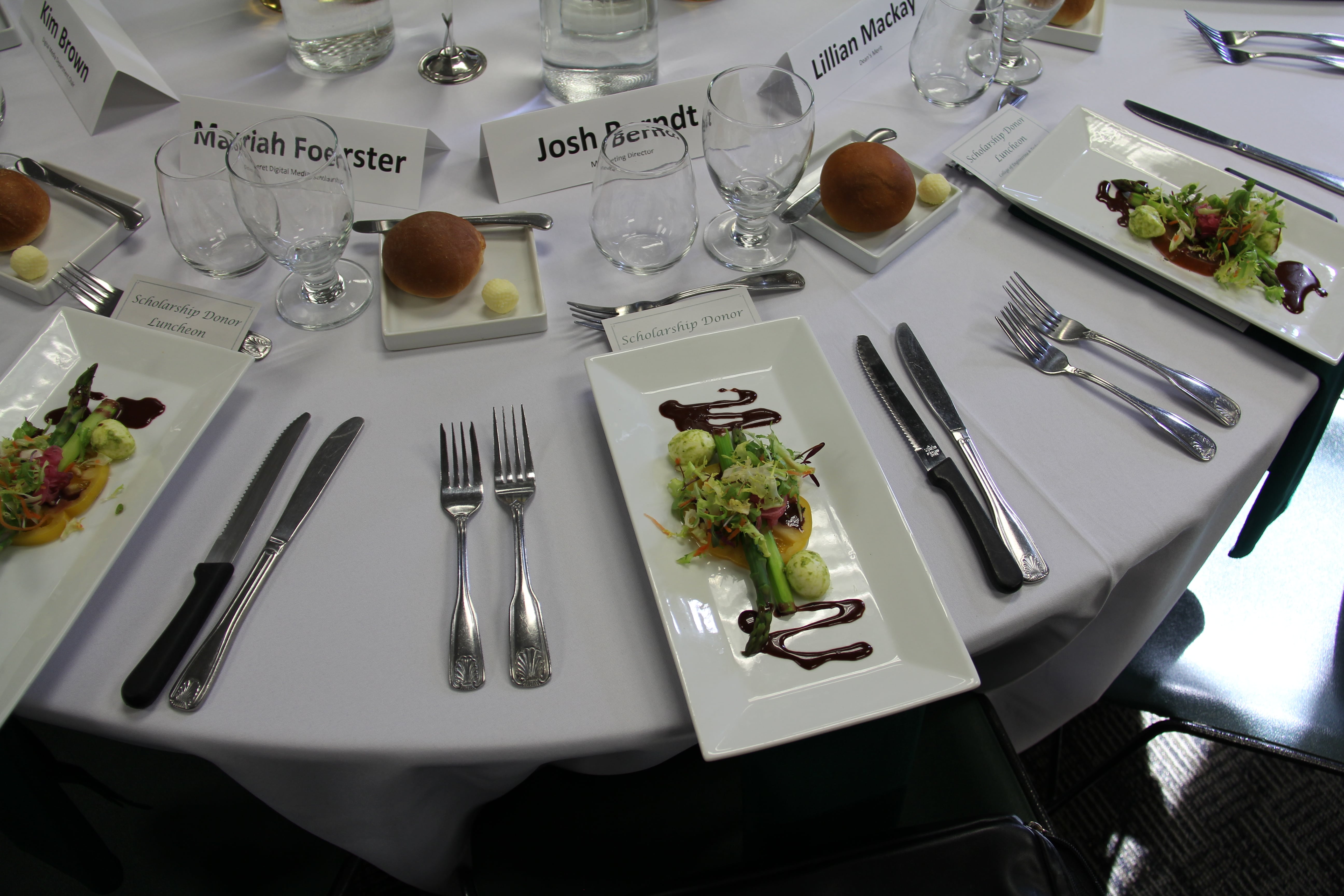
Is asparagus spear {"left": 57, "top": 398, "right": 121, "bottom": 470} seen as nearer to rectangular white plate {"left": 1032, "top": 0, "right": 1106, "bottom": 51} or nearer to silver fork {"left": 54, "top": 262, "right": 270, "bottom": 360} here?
silver fork {"left": 54, "top": 262, "right": 270, "bottom": 360}

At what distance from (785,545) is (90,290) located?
906mm

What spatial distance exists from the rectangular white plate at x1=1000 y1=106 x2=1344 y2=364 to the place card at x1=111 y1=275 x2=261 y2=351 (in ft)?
3.27

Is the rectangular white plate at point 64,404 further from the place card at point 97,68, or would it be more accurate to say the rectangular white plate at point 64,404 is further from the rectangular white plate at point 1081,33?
the rectangular white plate at point 1081,33

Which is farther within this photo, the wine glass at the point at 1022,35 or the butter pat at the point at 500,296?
the wine glass at the point at 1022,35

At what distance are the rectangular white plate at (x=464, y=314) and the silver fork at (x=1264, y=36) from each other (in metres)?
1.26

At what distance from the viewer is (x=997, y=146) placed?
3.84ft

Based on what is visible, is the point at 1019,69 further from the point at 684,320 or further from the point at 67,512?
the point at 67,512

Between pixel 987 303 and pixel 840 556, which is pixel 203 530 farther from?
pixel 987 303

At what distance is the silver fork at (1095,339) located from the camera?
0.89 metres

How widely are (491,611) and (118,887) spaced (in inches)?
21.6

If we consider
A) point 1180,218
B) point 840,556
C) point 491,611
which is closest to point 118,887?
point 491,611

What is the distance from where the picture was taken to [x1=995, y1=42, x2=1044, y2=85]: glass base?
1336mm

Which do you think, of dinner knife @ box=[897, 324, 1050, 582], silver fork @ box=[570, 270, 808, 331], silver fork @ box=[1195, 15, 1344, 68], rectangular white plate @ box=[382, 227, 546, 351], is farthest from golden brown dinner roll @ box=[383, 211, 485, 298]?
silver fork @ box=[1195, 15, 1344, 68]

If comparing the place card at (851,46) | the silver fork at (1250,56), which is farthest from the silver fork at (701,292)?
the silver fork at (1250,56)
